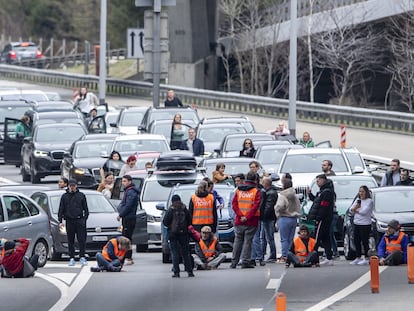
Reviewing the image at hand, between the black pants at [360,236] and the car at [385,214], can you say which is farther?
the car at [385,214]

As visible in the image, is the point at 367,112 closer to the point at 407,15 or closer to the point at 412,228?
the point at 407,15

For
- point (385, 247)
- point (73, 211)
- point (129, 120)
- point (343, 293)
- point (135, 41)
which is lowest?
point (343, 293)

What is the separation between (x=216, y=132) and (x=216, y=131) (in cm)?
3

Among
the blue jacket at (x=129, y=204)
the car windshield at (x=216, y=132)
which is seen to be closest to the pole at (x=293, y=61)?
the car windshield at (x=216, y=132)

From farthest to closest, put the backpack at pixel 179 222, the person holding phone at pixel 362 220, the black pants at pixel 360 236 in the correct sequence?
the black pants at pixel 360 236
the person holding phone at pixel 362 220
the backpack at pixel 179 222

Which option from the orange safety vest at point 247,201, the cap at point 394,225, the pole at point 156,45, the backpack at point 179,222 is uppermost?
the pole at point 156,45

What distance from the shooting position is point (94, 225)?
27250mm

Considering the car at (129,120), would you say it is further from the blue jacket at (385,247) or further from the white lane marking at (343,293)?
the white lane marking at (343,293)

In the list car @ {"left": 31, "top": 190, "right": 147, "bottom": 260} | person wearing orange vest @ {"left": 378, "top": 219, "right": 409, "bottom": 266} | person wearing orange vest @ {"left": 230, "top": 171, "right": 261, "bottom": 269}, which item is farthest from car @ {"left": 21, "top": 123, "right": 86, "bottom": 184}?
person wearing orange vest @ {"left": 378, "top": 219, "right": 409, "bottom": 266}

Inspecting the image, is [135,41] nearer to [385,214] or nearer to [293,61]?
[293,61]

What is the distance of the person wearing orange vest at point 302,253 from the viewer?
78.7 ft

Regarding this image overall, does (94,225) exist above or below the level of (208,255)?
above

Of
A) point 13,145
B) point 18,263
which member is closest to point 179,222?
point 18,263

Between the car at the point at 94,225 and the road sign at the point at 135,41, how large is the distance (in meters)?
23.7
